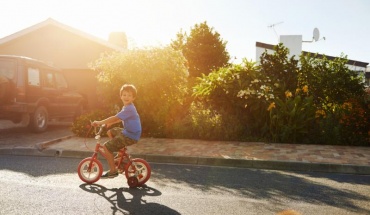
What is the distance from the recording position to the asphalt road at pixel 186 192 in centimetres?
469

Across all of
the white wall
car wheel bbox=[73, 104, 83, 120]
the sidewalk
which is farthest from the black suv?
the white wall

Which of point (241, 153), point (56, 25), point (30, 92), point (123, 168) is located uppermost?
point (56, 25)

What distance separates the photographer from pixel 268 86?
11039mm

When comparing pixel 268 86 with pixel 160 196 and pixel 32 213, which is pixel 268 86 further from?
pixel 32 213

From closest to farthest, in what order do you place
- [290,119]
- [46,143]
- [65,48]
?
[46,143]
[290,119]
[65,48]

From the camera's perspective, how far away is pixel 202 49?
20.4 metres

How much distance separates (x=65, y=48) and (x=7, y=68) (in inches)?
267

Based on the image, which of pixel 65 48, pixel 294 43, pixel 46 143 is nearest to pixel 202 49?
pixel 65 48

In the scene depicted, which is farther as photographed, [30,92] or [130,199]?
[30,92]

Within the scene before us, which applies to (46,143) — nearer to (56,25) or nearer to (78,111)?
(78,111)

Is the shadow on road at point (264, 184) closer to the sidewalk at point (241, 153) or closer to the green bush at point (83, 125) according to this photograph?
the sidewalk at point (241, 153)

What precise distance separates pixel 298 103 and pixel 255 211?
21.6 ft

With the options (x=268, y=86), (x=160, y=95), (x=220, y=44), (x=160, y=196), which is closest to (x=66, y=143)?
(x=160, y=95)

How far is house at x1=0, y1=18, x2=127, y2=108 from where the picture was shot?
1733 cm
